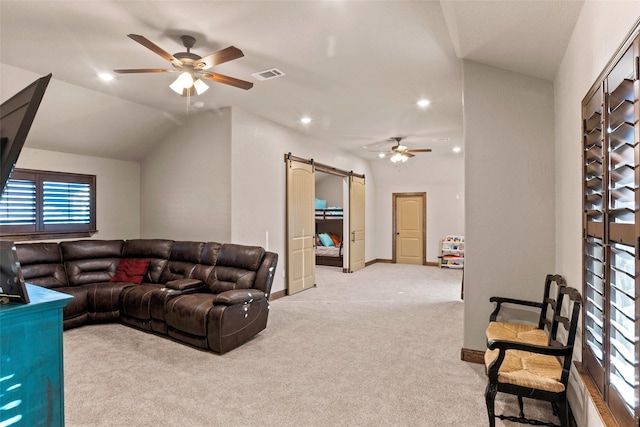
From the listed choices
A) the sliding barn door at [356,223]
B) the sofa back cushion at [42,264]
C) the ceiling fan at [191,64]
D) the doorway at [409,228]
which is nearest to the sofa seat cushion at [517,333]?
the ceiling fan at [191,64]

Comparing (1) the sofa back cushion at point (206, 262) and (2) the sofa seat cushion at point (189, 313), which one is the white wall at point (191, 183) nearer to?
(1) the sofa back cushion at point (206, 262)

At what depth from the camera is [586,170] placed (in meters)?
1.91

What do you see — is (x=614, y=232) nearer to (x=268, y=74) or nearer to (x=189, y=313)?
(x=268, y=74)

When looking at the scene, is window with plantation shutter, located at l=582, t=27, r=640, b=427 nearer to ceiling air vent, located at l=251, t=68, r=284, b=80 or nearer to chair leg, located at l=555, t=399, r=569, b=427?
chair leg, located at l=555, t=399, r=569, b=427

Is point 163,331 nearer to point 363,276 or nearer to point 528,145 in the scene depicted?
point 528,145

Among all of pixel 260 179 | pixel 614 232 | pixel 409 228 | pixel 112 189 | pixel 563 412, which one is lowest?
pixel 563 412

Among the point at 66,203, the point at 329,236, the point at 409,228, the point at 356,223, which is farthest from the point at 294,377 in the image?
the point at 409,228

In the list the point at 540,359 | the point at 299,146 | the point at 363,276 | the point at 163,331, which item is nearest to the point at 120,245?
the point at 163,331

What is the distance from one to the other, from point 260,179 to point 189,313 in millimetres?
2404

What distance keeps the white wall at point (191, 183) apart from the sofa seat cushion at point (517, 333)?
342 centimetres

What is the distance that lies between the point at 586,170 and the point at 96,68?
4357 millimetres

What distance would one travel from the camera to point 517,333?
2658 millimetres

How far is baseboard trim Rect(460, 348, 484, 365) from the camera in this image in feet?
10.3

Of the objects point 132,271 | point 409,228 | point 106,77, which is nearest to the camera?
point 106,77
